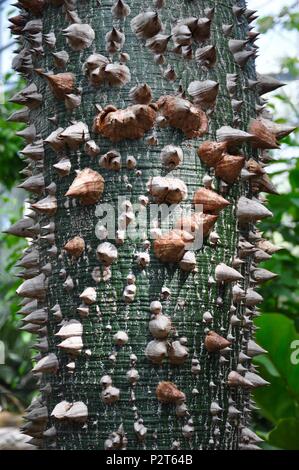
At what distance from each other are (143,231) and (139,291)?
0.11 meters

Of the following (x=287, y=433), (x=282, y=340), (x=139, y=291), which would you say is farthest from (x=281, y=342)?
(x=139, y=291)

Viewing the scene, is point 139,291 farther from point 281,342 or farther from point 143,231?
point 281,342

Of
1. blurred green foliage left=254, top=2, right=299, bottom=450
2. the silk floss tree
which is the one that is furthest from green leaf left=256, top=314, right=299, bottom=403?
the silk floss tree

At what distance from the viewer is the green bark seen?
1.25m

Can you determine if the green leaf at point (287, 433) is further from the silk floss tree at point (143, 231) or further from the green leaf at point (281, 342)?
the silk floss tree at point (143, 231)

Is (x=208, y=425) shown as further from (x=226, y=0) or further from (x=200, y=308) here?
(x=226, y=0)

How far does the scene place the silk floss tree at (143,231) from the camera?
1.26m

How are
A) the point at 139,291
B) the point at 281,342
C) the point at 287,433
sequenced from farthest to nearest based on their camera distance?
the point at 281,342 → the point at 287,433 → the point at 139,291

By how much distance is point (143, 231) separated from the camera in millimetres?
1289

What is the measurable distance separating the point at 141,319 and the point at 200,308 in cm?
12

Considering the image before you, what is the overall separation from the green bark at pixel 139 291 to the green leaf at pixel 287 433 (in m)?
1.72

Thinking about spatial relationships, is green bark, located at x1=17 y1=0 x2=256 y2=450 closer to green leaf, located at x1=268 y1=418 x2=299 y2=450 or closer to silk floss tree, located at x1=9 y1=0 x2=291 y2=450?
silk floss tree, located at x1=9 y1=0 x2=291 y2=450

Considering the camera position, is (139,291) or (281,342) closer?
(139,291)

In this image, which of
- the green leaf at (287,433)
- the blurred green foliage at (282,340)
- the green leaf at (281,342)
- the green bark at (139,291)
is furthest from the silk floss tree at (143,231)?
the green leaf at (281,342)
